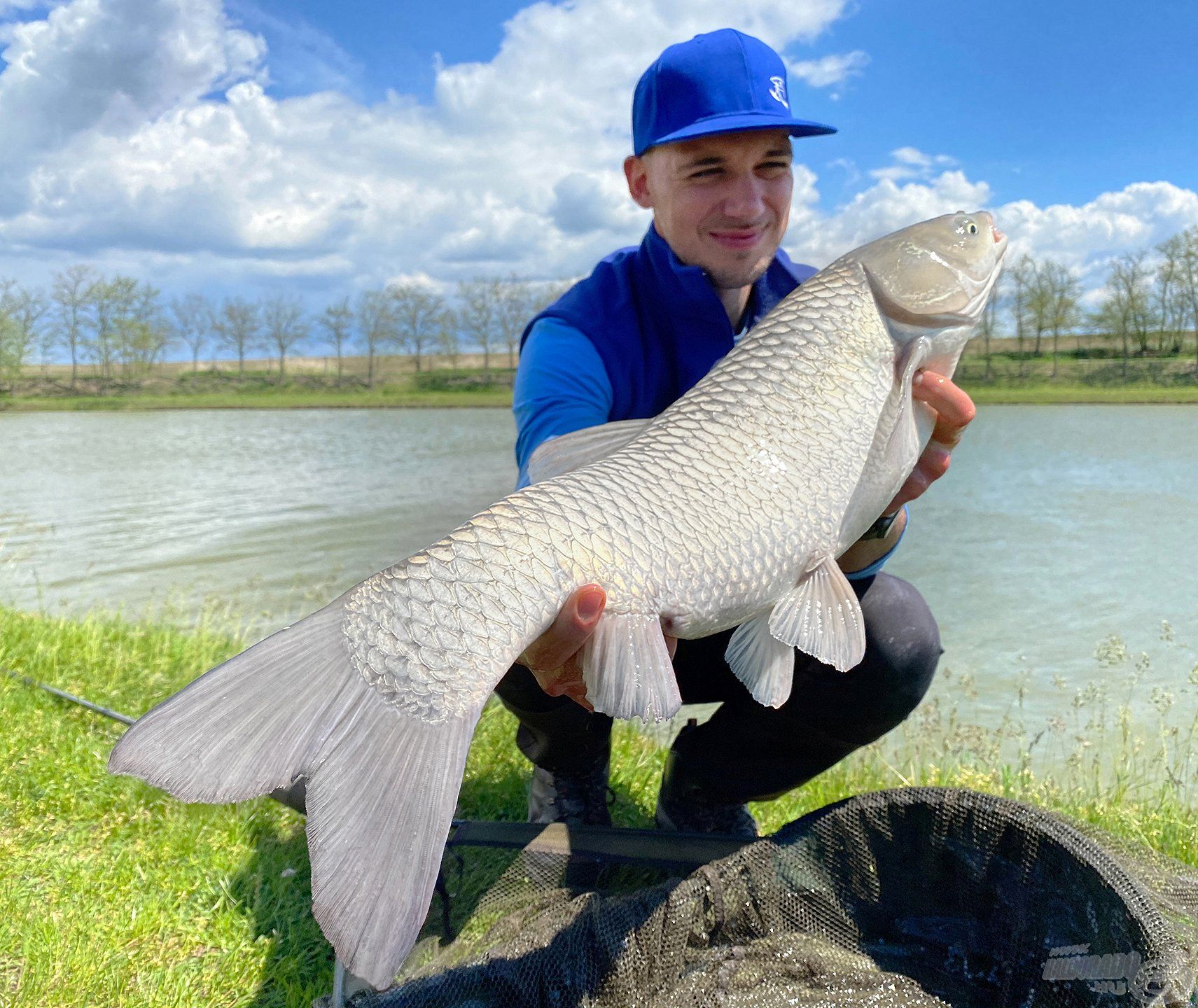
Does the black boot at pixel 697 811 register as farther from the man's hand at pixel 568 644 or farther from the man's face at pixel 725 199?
the man's face at pixel 725 199

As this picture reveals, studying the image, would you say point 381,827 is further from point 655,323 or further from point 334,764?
point 655,323

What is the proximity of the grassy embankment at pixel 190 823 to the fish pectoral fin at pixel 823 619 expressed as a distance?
82 centimetres

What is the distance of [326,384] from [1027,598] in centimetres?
4997

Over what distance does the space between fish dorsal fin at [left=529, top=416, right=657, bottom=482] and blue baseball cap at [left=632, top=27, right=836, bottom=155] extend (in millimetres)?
841

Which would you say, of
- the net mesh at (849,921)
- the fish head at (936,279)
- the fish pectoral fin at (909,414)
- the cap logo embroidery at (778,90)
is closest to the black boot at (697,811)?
the net mesh at (849,921)

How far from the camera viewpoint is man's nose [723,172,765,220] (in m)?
2.18

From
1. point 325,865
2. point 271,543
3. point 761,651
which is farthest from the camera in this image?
point 271,543

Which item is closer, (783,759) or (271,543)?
(783,759)

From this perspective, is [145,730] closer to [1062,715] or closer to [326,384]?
[1062,715]

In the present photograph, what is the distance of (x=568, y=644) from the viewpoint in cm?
132

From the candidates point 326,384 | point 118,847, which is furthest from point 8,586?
point 326,384

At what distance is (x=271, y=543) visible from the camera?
27.0 ft

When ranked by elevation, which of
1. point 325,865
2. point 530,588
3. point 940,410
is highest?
point 940,410

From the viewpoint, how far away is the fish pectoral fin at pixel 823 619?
1.51 metres
